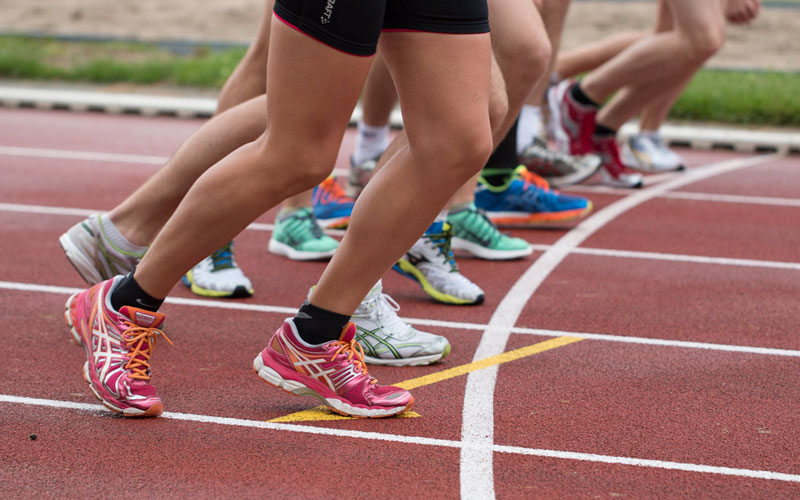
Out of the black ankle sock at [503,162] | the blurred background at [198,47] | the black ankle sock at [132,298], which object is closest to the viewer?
the black ankle sock at [132,298]

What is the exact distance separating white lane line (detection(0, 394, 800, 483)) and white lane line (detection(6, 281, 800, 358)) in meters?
1.11

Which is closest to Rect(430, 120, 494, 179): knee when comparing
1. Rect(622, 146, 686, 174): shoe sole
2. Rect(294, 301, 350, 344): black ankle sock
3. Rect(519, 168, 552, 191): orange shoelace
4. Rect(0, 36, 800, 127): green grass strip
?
Rect(294, 301, 350, 344): black ankle sock

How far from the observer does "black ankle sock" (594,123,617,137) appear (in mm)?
7043

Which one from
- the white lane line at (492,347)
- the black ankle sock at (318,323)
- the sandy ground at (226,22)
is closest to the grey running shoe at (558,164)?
the white lane line at (492,347)

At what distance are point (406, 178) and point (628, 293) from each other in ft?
6.67

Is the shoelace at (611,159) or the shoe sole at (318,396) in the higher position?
the shoe sole at (318,396)

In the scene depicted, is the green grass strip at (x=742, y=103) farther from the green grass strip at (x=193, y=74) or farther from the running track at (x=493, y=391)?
the running track at (x=493, y=391)

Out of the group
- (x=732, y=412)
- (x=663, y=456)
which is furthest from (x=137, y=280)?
(x=732, y=412)

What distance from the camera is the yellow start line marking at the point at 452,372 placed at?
2.97m

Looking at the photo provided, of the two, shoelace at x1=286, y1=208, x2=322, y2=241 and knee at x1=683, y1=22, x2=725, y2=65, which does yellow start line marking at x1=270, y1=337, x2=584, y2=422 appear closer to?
shoelace at x1=286, y1=208, x2=322, y2=241

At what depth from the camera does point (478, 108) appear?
266 centimetres

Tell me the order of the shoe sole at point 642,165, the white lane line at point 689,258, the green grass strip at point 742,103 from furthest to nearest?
the green grass strip at point 742,103 → the shoe sole at point 642,165 → the white lane line at point 689,258

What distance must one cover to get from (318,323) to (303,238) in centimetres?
206

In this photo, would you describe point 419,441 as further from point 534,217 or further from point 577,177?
point 577,177
